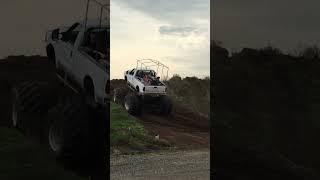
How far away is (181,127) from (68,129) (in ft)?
6.57

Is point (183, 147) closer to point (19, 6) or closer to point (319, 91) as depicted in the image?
point (319, 91)

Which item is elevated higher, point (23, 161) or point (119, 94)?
point (119, 94)

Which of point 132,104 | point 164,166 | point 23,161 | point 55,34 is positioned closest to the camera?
point 23,161

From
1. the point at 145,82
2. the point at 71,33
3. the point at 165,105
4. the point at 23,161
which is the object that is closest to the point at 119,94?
the point at 145,82

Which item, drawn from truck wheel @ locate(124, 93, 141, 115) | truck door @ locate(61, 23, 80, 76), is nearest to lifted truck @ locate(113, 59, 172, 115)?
truck wheel @ locate(124, 93, 141, 115)

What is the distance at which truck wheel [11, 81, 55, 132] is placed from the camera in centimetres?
620

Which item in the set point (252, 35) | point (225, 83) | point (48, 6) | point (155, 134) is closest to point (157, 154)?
point (155, 134)

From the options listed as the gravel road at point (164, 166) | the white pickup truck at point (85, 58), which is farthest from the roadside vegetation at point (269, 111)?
the white pickup truck at point (85, 58)

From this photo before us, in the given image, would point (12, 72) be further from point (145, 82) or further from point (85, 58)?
point (145, 82)

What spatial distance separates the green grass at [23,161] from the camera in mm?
5965

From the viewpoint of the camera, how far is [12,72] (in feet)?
20.1

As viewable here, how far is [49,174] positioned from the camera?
616 centimetres

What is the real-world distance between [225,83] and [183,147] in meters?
1.28

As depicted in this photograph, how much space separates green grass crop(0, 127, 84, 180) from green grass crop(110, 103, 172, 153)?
1007 mm
